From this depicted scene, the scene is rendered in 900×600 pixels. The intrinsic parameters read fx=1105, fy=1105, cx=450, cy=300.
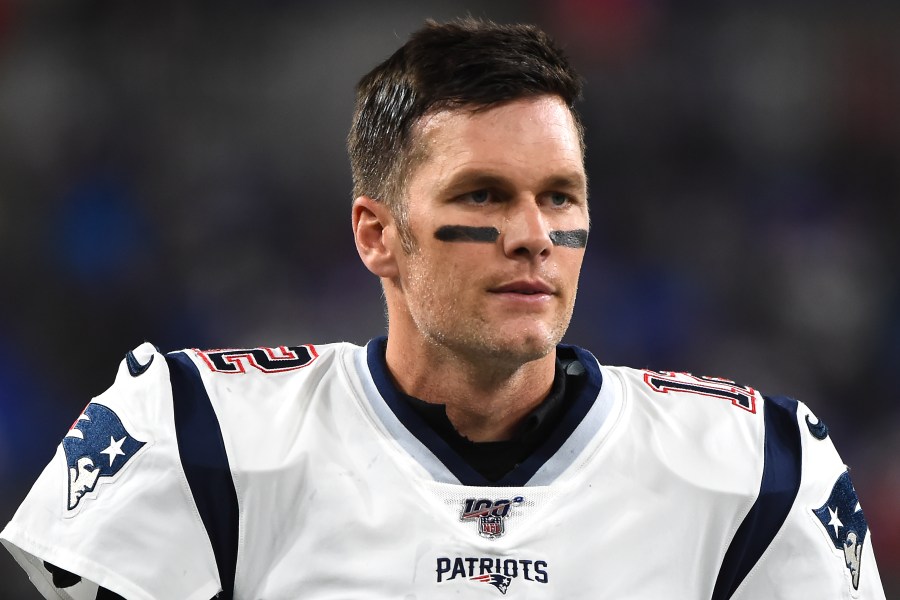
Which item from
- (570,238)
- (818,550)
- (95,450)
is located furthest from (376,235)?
(818,550)

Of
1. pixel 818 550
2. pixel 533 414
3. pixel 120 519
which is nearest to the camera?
pixel 120 519

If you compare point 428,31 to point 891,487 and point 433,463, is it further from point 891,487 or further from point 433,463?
point 891,487

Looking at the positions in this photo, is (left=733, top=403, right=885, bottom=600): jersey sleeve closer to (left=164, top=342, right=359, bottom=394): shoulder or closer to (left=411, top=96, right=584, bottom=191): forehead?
(left=411, top=96, right=584, bottom=191): forehead

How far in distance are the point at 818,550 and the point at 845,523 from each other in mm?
98

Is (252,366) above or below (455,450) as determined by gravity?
above

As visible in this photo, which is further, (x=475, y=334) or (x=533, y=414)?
(x=533, y=414)

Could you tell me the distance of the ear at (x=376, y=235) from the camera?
2012mm

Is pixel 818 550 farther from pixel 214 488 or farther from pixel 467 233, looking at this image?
pixel 214 488

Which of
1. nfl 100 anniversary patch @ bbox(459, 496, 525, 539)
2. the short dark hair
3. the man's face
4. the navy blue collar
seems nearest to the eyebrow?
the man's face

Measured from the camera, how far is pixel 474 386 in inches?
Result: 78.1

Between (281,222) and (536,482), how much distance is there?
204 centimetres

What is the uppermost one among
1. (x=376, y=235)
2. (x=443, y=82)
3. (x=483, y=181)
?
(x=443, y=82)

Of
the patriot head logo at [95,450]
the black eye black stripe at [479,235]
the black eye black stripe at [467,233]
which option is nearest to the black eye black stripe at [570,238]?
the black eye black stripe at [479,235]

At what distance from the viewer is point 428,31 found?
6.68 ft
